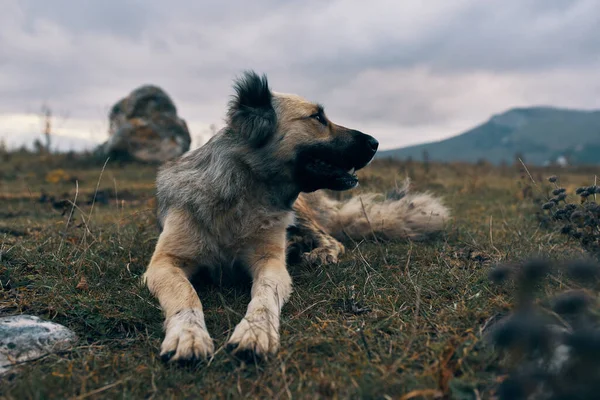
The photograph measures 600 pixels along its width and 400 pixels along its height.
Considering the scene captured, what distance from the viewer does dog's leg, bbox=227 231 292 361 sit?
231 centimetres

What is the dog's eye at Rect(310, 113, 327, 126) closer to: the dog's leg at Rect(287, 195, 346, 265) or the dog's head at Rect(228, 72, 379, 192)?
the dog's head at Rect(228, 72, 379, 192)

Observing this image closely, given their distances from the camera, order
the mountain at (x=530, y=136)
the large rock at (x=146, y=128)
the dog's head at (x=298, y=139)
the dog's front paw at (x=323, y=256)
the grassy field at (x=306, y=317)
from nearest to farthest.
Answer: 1. the grassy field at (x=306, y=317)
2. the dog's head at (x=298, y=139)
3. the dog's front paw at (x=323, y=256)
4. the large rock at (x=146, y=128)
5. the mountain at (x=530, y=136)

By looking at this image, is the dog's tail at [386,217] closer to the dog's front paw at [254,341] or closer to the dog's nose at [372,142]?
the dog's nose at [372,142]

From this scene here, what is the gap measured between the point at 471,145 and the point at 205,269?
420ft

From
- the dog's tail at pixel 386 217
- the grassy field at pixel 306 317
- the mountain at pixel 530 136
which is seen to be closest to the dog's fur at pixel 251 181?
the grassy field at pixel 306 317

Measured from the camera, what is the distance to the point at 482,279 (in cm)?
320

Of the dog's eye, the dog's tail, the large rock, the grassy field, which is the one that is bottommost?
the grassy field

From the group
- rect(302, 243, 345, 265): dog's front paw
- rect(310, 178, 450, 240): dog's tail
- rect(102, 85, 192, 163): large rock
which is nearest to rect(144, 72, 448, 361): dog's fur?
rect(302, 243, 345, 265): dog's front paw

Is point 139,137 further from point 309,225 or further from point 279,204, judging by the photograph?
point 279,204

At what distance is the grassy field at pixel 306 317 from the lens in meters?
2.03

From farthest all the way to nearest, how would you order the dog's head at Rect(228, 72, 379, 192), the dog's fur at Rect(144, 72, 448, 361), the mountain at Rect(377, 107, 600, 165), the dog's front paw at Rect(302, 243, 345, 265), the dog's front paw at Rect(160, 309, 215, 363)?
the mountain at Rect(377, 107, 600, 165) < the dog's front paw at Rect(302, 243, 345, 265) < the dog's head at Rect(228, 72, 379, 192) < the dog's fur at Rect(144, 72, 448, 361) < the dog's front paw at Rect(160, 309, 215, 363)

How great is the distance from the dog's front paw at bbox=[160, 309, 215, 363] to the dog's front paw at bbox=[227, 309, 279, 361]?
0.13 metres

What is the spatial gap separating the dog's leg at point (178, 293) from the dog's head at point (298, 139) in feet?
2.75

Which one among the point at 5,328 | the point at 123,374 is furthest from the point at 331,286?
the point at 5,328
